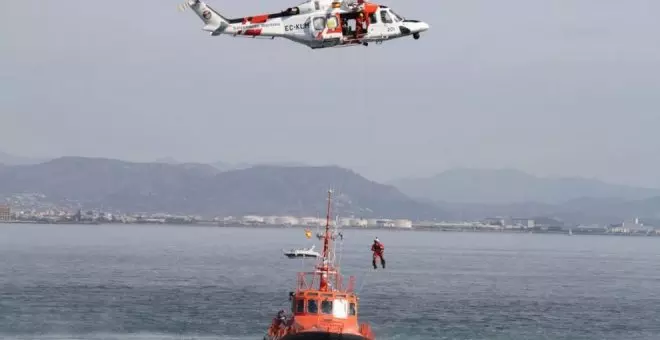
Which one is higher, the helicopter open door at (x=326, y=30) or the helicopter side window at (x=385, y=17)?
the helicopter side window at (x=385, y=17)

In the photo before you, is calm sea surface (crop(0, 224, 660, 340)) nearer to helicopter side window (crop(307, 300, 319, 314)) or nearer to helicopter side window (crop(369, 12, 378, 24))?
helicopter side window (crop(307, 300, 319, 314))

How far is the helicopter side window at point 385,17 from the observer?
59.1 metres

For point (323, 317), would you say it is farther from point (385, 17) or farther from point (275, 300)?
point (275, 300)

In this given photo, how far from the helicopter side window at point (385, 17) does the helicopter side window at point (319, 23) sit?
12.2 ft

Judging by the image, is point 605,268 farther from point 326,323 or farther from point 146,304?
point 326,323

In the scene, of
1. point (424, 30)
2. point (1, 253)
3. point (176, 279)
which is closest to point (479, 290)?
point (176, 279)

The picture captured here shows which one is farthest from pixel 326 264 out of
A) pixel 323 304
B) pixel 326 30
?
pixel 326 30

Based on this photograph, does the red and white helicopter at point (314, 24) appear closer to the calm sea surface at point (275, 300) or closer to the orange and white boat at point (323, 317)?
the orange and white boat at point (323, 317)

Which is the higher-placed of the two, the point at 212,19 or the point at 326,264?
the point at 212,19

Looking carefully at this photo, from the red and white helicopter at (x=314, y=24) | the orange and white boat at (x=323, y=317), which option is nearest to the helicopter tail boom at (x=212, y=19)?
the red and white helicopter at (x=314, y=24)

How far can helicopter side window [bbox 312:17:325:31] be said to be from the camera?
187ft

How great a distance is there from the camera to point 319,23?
57031mm

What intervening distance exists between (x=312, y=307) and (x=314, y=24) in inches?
571

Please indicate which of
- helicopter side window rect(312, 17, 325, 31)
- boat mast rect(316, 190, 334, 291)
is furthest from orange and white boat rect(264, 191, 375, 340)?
helicopter side window rect(312, 17, 325, 31)
